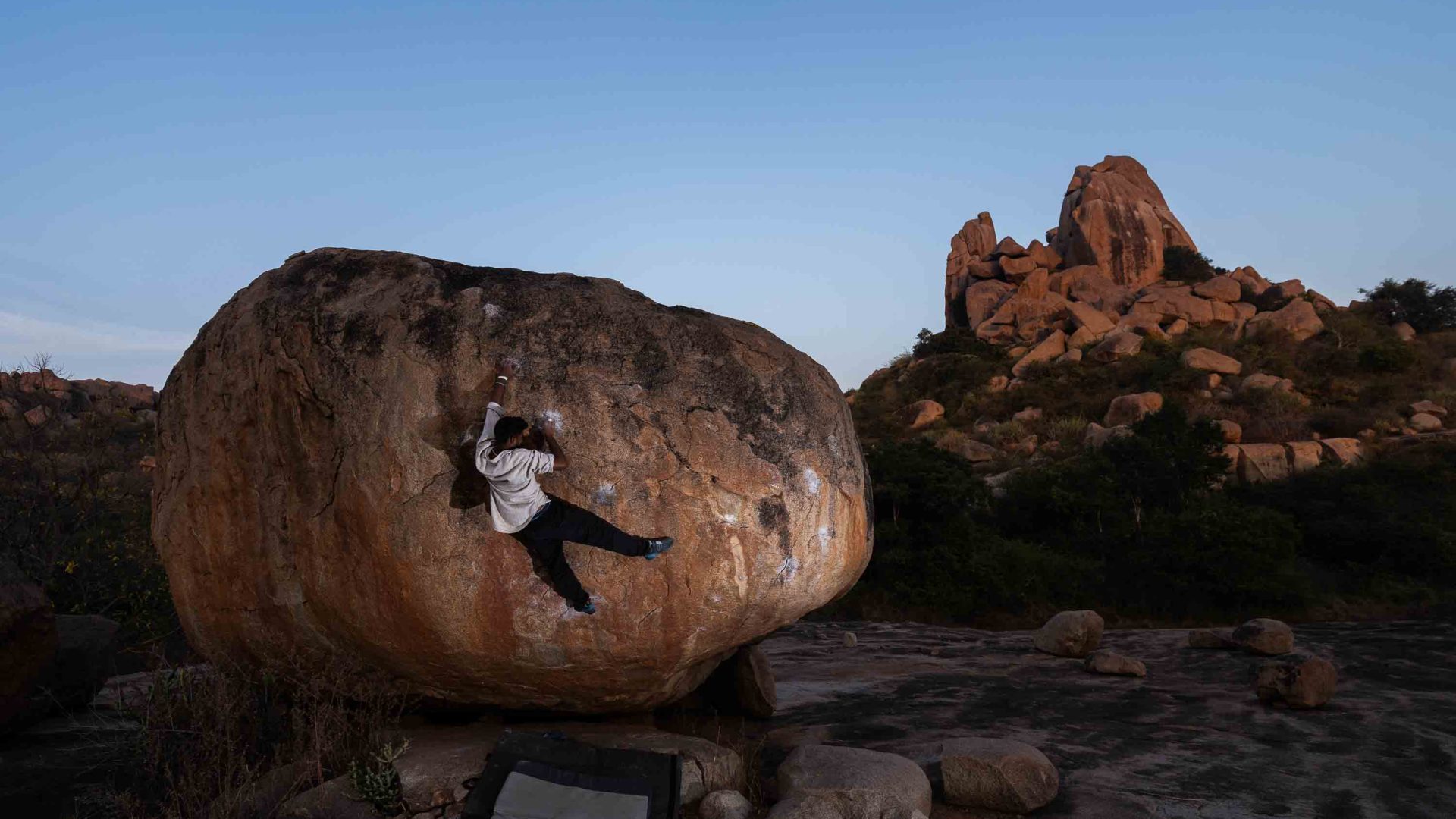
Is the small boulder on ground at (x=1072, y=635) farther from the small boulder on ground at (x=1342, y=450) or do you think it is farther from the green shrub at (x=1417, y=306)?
the green shrub at (x=1417, y=306)

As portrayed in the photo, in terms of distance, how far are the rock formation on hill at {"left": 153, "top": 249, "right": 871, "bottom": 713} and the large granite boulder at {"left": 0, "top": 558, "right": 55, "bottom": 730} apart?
2276 mm

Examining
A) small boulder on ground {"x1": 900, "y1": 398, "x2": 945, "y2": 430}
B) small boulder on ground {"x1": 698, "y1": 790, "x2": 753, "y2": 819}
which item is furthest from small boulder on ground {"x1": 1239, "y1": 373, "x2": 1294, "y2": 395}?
small boulder on ground {"x1": 698, "y1": 790, "x2": 753, "y2": 819}

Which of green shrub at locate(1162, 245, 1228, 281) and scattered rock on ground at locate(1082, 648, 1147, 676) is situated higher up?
green shrub at locate(1162, 245, 1228, 281)

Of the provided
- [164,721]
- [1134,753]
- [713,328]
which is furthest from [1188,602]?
[164,721]

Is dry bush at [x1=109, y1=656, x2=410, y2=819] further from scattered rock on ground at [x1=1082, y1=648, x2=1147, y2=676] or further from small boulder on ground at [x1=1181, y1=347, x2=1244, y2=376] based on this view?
small boulder on ground at [x1=1181, y1=347, x2=1244, y2=376]

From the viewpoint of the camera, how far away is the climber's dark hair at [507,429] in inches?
204

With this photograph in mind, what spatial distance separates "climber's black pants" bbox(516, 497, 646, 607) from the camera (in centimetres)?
517

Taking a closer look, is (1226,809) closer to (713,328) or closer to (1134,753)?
(1134,753)

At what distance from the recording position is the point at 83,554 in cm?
1191

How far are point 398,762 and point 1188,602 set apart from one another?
1358cm

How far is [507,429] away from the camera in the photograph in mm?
5184

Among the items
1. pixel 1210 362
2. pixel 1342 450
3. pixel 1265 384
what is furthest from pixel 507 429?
pixel 1210 362

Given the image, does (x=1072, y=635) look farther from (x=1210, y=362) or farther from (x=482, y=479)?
(x=1210, y=362)

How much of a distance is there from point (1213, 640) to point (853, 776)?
7.03m
